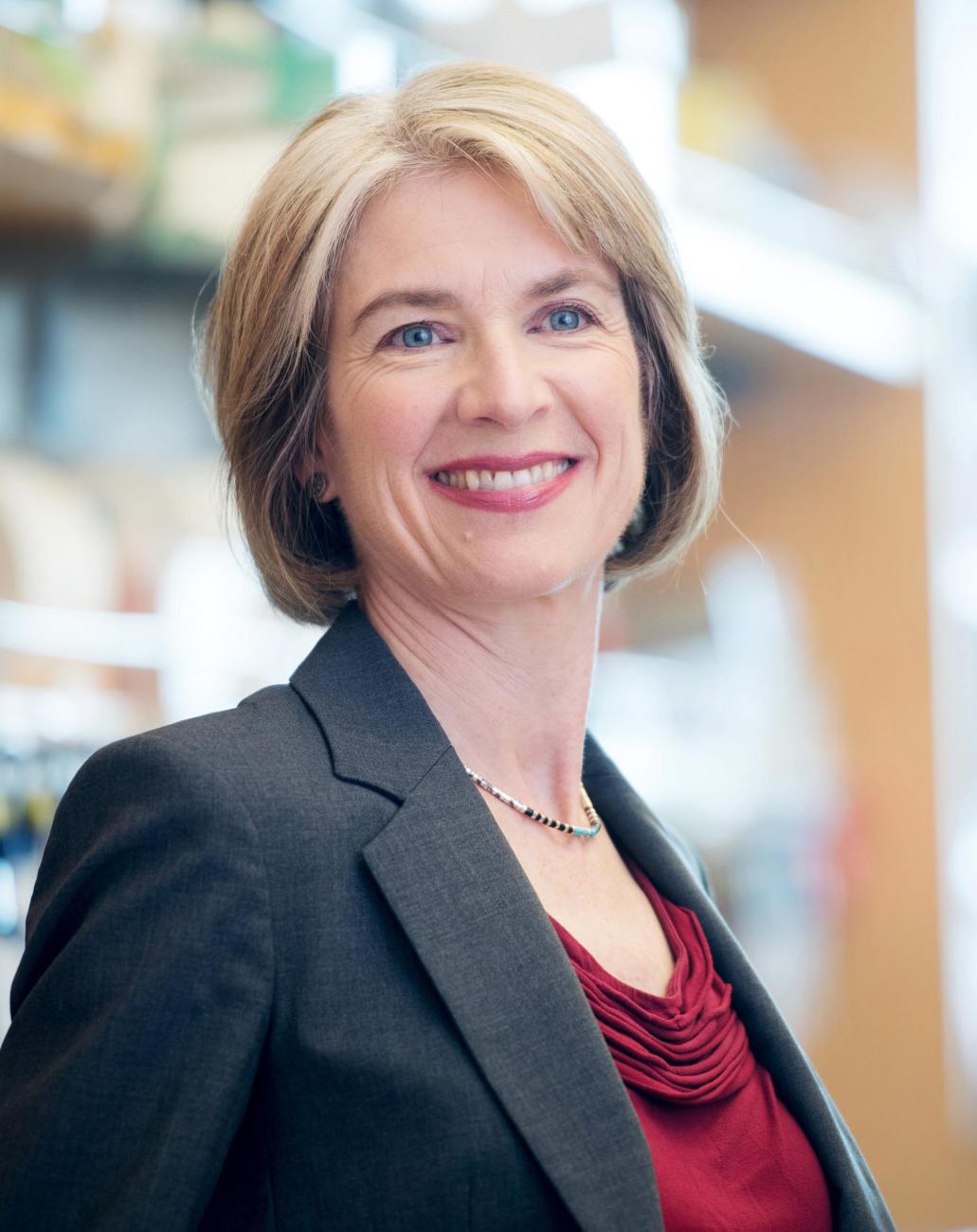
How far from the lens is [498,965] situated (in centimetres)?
78

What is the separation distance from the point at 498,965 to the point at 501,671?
0.25 m

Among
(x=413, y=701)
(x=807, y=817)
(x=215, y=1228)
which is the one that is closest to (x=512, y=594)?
(x=413, y=701)

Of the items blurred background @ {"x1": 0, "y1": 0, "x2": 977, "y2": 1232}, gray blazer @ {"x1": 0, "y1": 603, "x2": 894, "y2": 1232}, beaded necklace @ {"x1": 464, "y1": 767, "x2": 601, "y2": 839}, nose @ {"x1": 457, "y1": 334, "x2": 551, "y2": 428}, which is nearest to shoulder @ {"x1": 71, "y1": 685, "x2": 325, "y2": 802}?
gray blazer @ {"x1": 0, "y1": 603, "x2": 894, "y2": 1232}

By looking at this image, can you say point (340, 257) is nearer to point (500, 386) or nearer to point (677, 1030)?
point (500, 386)

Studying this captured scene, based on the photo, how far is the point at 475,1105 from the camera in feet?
2.41

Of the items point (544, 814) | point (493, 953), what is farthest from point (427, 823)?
point (544, 814)

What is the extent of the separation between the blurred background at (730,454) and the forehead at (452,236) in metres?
0.57

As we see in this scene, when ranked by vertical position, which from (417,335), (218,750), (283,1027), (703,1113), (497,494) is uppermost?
(417,335)

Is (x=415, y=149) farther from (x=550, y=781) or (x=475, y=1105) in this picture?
(x=475, y=1105)

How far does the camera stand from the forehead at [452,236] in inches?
35.8

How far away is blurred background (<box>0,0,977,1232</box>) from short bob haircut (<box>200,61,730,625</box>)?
48cm

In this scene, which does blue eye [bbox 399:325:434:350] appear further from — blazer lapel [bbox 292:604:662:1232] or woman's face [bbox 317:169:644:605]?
blazer lapel [bbox 292:604:662:1232]

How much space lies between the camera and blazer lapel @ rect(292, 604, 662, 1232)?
736mm

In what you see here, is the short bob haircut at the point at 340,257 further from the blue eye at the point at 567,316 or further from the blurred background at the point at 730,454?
the blurred background at the point at 730,454
